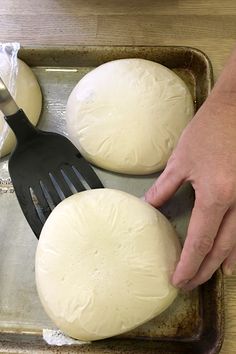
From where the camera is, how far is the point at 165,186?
83 centimetres

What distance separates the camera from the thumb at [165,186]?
0.79 meters

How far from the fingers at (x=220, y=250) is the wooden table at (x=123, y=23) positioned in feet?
1.87

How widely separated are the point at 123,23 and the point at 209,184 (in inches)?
25.8

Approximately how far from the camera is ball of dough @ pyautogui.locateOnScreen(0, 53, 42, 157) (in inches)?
39.8

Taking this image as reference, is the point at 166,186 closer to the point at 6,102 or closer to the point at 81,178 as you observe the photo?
the point at 81,178

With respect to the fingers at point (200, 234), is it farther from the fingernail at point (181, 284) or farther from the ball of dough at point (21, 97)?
the ball of dough at point (21, 97)

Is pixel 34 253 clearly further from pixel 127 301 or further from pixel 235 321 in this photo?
pixel 235 321

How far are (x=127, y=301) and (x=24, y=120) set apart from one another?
17.2 inches

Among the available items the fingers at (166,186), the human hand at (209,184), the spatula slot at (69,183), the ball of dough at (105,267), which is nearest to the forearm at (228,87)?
the human hand at (209,184)

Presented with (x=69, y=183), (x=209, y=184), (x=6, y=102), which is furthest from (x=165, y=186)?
(x=6, y=102)

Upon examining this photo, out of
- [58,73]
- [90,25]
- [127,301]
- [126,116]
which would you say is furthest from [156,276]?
[90,25]

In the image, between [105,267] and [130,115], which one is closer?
[105,267]

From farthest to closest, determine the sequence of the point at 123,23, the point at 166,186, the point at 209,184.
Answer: the point at 123,23, the point at 166,186, the point at 209,184

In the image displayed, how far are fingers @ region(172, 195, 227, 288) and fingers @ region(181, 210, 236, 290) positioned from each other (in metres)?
0.01
